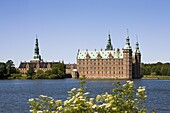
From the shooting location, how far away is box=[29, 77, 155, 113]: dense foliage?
23.9ft

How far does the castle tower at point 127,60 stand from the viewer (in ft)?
389

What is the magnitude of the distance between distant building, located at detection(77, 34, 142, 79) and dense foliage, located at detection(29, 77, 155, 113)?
10983 cm

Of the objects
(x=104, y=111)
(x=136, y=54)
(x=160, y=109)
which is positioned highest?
(x=136, y=54)

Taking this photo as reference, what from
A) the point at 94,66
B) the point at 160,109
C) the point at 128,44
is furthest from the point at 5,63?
the point at 160,109

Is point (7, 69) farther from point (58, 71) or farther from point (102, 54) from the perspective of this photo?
point (102, 54)

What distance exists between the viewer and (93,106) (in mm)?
7262

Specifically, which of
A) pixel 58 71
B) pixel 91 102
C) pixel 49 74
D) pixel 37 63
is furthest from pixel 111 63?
pixel 91 102

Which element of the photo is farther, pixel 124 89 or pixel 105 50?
pixel 105 50

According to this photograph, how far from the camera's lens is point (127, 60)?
396ft

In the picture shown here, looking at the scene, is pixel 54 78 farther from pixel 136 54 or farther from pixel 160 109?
pixel 160 109

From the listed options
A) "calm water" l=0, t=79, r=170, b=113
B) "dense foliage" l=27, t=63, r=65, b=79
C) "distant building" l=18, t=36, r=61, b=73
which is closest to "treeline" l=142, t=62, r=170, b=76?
"distant building" l=18, t=36, r=61, b=73

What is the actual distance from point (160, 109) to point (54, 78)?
98.0 meters

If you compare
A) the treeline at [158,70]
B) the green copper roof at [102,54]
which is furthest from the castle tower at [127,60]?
the treeline at [158,70]

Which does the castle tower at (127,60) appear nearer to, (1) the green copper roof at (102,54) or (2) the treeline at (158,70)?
(1) the green copper roof at (102,54)
